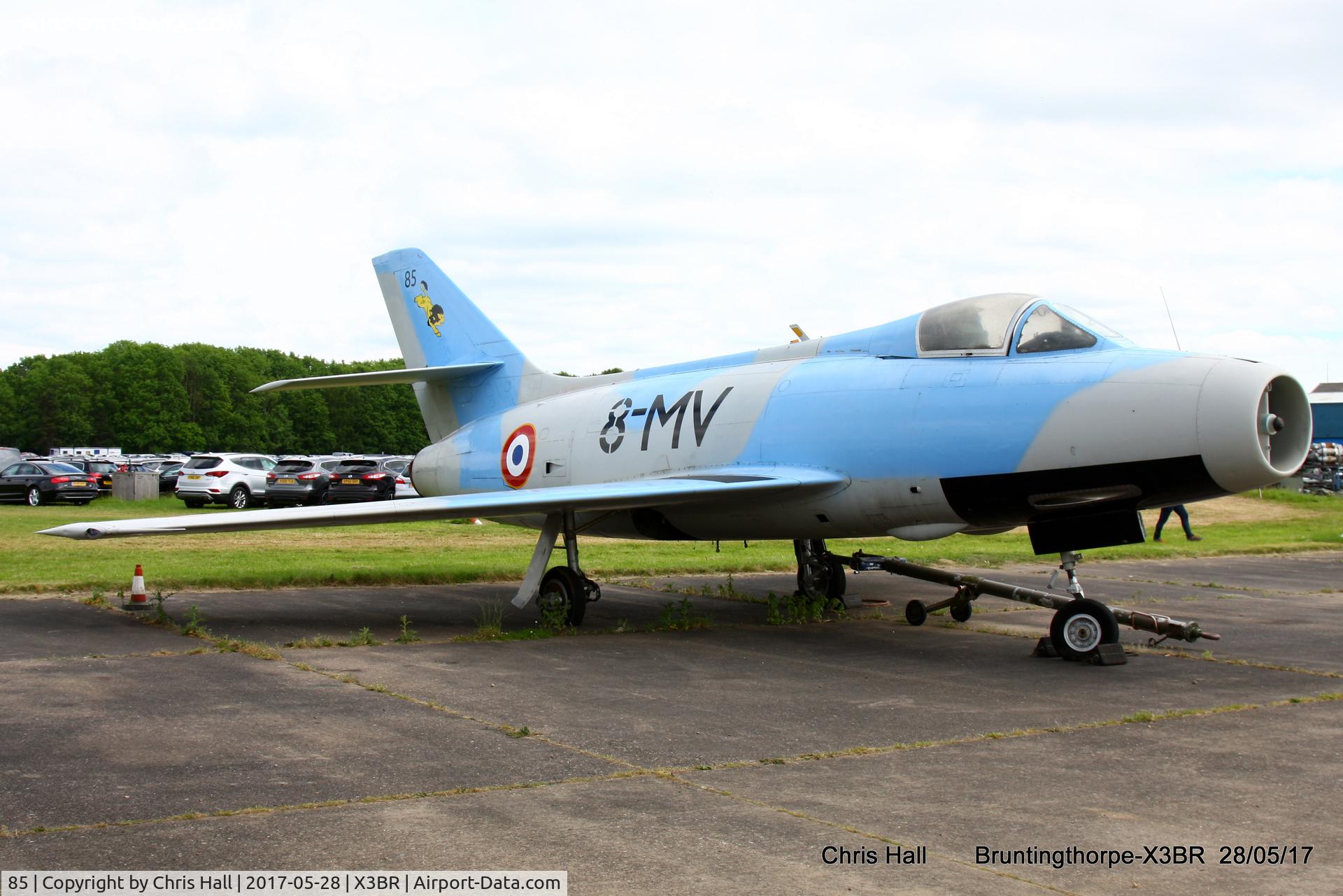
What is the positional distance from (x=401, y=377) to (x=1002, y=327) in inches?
330

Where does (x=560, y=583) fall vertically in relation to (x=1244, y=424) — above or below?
below

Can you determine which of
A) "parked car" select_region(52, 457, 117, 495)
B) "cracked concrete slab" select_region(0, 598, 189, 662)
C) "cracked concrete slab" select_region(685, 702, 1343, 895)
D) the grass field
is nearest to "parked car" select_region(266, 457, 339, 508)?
the grass field

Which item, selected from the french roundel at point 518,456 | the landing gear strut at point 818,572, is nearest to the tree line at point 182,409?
the french roundel at point 518,456

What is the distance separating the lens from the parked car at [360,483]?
34.3m

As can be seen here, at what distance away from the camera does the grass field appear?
15.6 metres

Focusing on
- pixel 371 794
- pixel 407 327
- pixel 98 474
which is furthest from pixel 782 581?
pixel 98 474

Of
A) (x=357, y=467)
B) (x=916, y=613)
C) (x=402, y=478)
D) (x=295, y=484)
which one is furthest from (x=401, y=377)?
(x=402, y=478)

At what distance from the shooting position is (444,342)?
53.3 feet

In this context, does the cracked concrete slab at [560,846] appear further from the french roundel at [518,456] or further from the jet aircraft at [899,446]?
the french roundel at [518,456]

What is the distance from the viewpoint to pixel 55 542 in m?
21.5

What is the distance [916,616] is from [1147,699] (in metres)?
4.24

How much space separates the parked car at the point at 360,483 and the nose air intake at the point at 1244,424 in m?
28.5

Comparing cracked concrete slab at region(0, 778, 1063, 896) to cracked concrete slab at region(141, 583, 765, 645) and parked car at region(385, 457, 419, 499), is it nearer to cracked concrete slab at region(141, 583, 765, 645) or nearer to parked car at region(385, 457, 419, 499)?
cracked concrete slab at region(141, 583, 765, 645)

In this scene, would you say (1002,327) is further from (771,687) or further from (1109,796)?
(1109,796)
